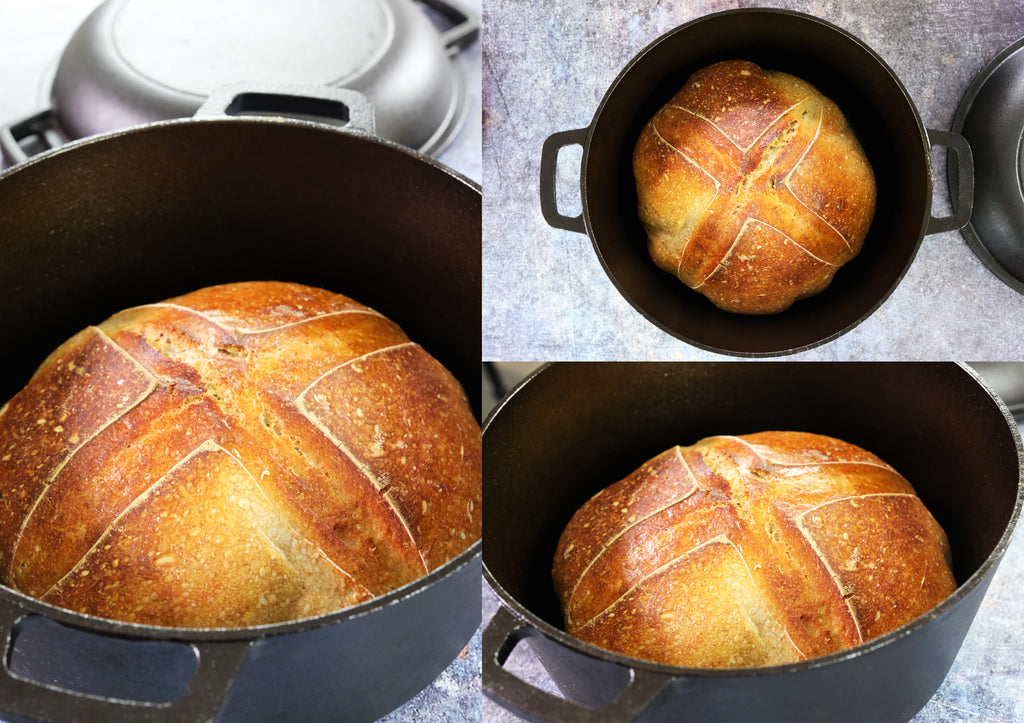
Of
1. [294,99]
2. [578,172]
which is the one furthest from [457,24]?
[578,172]

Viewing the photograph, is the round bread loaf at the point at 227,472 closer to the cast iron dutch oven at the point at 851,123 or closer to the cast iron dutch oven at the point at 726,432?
the cast iron dutch oven at the point at 726,432

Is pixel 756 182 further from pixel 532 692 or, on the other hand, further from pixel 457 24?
pixel 457 24

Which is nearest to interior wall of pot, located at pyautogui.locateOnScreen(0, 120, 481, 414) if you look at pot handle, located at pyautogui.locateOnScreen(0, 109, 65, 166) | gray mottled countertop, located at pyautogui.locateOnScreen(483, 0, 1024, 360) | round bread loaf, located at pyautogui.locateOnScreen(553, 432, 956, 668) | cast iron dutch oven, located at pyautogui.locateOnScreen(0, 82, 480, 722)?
cast iron dutch oven, located at pyautogui.locateOnScreen(0, 82, 480, 722)

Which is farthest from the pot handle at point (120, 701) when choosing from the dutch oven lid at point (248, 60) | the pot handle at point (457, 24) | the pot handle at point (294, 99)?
the pot handle at point (457, 24)

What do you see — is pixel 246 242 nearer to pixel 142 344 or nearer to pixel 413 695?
pixel 142 344

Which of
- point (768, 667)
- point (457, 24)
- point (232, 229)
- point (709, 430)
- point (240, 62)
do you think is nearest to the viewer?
point (768, 667)

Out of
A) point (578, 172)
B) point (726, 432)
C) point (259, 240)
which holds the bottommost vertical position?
point (726, 432)
